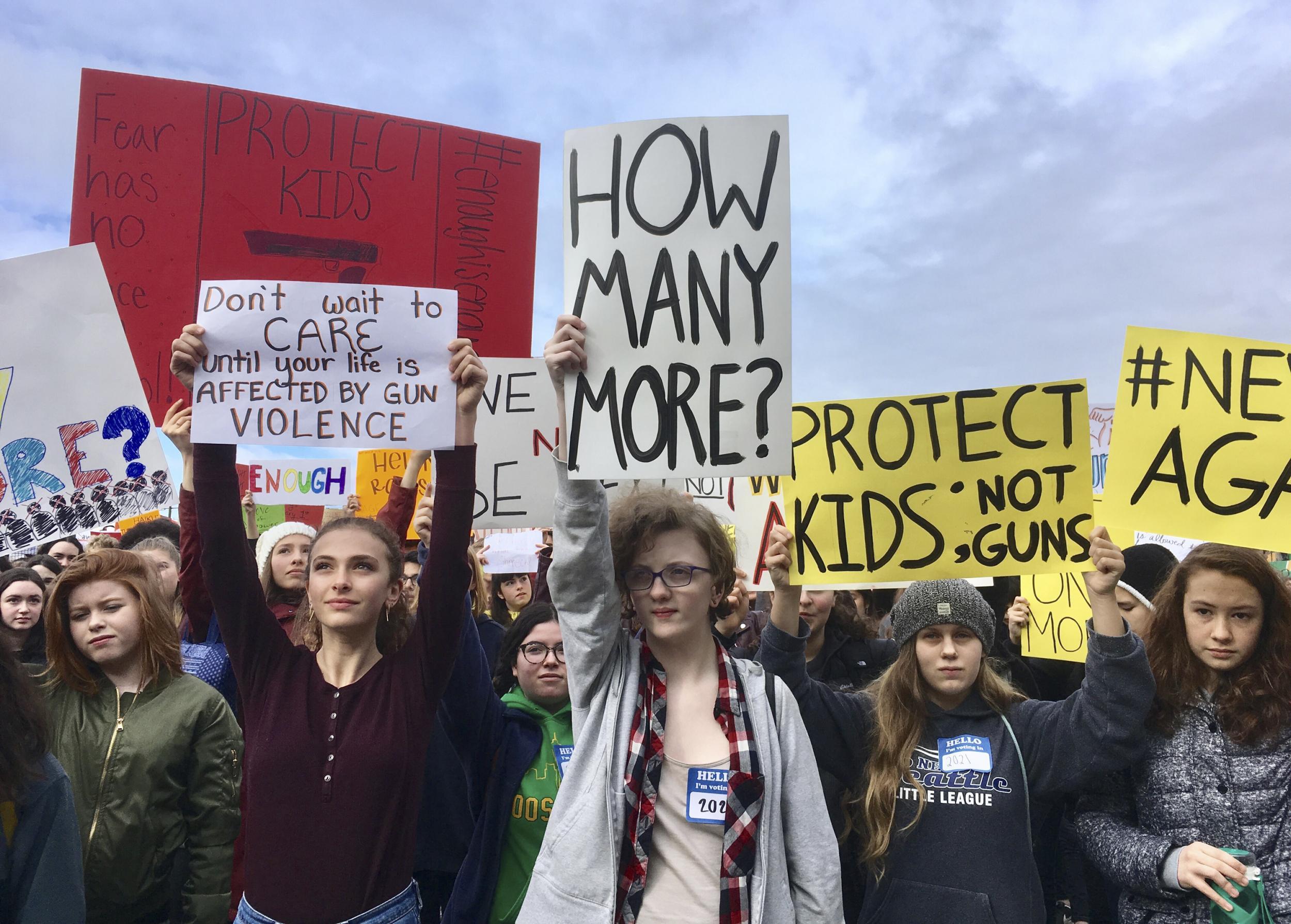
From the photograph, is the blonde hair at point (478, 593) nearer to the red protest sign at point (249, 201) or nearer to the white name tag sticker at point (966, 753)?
the red protest sign at point (249, 201)

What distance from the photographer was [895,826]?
8.98 feet

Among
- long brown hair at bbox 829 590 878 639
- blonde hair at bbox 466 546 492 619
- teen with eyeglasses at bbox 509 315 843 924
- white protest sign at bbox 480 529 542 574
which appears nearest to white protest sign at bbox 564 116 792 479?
teen with eyeglasses at bbox 509 315 843 924

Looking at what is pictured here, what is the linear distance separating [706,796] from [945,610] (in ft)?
3.98

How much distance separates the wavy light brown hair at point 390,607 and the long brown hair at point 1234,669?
2.28 metres

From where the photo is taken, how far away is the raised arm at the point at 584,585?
2219 mm

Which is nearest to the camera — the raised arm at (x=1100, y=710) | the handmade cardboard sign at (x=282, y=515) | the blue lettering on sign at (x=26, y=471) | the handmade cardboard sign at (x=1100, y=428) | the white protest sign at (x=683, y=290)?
the white protest sign at (x=683, y=290)

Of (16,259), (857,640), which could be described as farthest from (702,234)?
(16,259)

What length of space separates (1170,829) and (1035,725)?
1.43 ft

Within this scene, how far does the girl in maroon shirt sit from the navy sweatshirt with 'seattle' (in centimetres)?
101

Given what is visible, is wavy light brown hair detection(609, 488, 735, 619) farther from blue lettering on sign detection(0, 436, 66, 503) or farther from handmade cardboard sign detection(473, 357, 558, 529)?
blue lettering on sign detection(0, 436, 66, 503)

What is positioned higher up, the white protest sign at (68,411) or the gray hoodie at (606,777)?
the white protest sign at (68,411)

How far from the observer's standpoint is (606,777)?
209cm

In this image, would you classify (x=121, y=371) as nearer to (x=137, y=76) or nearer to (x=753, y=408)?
(x=137, y=76)

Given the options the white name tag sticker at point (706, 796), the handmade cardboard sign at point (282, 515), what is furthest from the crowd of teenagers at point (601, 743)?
the handmade cardboard sign at point (282, 515)
